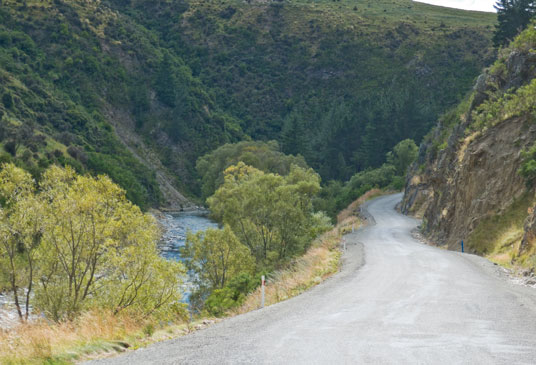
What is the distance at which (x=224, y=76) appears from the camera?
15625 centimetres

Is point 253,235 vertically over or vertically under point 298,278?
under

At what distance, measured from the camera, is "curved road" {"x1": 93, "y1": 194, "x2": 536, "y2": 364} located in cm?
880

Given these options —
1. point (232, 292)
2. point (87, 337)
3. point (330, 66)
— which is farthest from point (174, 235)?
point (330, 66)

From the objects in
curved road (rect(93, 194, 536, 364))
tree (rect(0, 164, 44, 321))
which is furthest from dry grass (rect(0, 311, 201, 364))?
tree (rect(0, 164, 44, 321))

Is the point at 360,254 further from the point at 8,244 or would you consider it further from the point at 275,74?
the point at 275,74

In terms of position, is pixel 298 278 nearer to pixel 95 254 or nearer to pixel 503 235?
pixel 95 254

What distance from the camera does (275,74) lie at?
519 feet

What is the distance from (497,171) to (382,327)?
22174mm

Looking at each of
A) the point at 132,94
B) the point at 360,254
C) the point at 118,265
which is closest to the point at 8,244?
the point at 118,265

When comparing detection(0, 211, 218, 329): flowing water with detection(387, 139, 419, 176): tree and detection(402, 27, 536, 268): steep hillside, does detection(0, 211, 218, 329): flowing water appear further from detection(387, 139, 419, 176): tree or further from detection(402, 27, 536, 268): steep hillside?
detection(387, 139, 419, 176): tree

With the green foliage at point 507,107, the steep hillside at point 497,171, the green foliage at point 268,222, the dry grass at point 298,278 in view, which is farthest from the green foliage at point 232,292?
the green foliage at point 507,107

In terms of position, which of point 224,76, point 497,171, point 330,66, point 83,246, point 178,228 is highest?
point 330,66

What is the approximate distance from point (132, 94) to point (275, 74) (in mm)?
44547

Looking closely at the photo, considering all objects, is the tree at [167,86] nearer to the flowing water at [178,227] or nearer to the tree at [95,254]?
the flowing water at [178,227]
